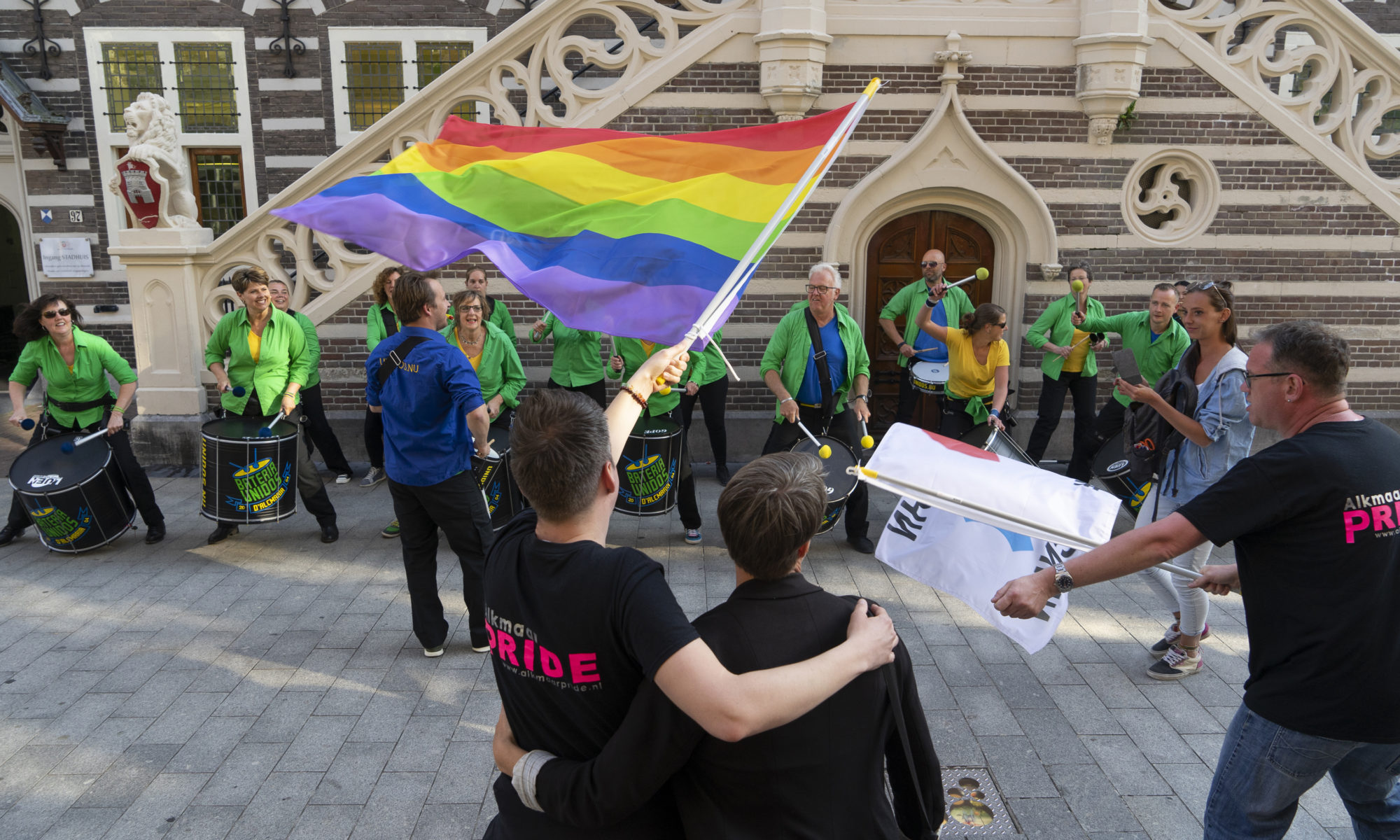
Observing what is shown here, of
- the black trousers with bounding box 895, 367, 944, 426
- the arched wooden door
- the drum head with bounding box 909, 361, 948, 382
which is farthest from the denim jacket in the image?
the arched wooden door

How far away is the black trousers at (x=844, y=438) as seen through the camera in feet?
22.8

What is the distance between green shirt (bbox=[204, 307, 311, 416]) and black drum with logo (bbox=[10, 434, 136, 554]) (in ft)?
3.19

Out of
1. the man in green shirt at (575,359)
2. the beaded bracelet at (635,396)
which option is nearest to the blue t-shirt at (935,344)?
the man in green shirt at (575,359)

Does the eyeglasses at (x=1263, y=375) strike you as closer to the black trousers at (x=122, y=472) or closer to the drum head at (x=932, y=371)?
the drum head at (x=932, y=371)

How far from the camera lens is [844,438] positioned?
7.09 metres

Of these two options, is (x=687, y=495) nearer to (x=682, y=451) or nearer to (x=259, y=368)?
(x=682, y=451)

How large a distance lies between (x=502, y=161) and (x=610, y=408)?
207 centimetres

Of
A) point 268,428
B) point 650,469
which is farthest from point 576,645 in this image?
point 268,428

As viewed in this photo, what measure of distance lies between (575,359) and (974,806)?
5.15 metres

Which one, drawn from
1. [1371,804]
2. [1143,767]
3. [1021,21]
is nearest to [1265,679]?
[1371,804]

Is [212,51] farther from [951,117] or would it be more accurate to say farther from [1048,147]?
[1048,147]

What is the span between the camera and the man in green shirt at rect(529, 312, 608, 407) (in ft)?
26.2

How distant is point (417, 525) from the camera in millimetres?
5152

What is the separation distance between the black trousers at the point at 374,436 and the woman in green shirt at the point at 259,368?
1101mm
